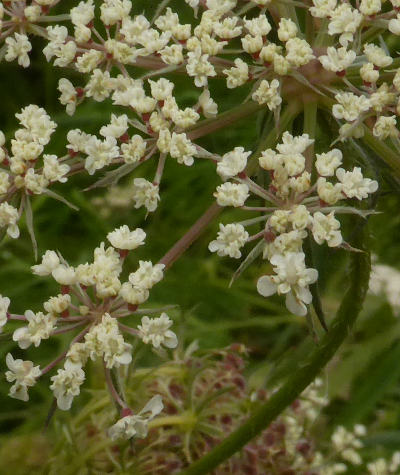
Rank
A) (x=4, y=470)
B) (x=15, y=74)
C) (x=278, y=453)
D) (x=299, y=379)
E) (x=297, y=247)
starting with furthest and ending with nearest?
(x=15, y=74), (x=4, y=470), (x=278, y=453), (x=299, y=379), (x=297, y=247)

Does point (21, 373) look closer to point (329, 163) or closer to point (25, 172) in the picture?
point (25, 172)

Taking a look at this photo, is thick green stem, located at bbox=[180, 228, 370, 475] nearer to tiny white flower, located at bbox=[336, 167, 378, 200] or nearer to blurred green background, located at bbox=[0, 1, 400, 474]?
tiny white flower, located at bbox=[336, 167, 378, 200]

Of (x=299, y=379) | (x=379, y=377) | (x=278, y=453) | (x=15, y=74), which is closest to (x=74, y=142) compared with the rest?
(x=299, y=379)

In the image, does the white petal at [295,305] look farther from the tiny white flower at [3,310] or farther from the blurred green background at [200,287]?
the blurred green background at [200,287]

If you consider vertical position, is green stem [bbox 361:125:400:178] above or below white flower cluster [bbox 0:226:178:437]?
above

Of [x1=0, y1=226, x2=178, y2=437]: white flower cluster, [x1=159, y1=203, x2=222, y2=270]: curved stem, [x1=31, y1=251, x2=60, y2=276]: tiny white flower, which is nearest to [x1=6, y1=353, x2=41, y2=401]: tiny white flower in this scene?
[x1=0, y1=226, x2=178, y2=437]: white flower cluster

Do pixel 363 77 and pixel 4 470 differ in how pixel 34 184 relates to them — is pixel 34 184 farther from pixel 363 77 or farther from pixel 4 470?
pixel 4 470
